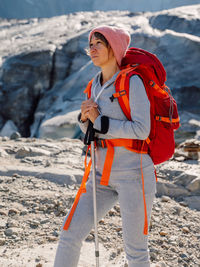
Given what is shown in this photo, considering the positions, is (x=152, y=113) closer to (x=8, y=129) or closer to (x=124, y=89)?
(x=124, y=89)

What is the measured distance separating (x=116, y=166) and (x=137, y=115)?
0.43 meters

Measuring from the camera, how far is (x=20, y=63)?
677 inches

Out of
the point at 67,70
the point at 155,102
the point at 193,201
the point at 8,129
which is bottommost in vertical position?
the point at 8,129

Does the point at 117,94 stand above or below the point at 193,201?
above

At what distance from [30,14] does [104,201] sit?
5870 centimetres

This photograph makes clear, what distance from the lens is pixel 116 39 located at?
2.42m

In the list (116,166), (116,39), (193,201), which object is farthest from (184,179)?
(116,39)

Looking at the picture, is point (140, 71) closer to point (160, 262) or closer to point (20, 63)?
point (160, 262)

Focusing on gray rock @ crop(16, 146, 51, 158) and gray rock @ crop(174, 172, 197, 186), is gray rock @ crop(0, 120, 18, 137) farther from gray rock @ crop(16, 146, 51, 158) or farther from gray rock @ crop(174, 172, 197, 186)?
gray rock @ crop(174, 172, 197, 186)

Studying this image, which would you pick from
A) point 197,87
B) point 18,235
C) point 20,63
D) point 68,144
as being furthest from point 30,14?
point 18,235

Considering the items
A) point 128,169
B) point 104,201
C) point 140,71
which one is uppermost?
point 140,71

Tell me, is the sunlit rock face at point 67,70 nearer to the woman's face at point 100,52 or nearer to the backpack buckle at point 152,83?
the woman's face at point 100,52

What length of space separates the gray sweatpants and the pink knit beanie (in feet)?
3.07

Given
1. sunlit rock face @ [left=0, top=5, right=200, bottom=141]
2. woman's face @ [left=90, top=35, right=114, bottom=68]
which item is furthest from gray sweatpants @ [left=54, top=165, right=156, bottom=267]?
sunlit rock face @ [left=0, top=5, right=200, bottom=141]
